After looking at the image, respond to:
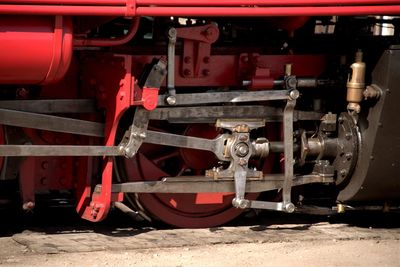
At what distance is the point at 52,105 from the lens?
18.7ft

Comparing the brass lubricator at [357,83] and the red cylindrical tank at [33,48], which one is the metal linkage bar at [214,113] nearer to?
the brass lubricator at [357,83]

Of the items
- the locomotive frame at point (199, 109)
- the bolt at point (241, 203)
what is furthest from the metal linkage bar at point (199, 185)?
the bolt at point (241, 203)

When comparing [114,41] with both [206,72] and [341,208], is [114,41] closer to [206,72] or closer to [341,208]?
[206,72]

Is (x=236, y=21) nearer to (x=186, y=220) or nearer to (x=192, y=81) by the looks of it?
(x=192, y=81)

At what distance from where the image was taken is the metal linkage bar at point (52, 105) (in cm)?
557

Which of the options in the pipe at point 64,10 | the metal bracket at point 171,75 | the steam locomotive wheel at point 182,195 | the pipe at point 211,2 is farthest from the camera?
the steam locomotive wheel at point 182,195

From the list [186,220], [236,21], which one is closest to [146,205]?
[186,220]

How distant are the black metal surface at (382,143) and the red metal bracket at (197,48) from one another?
1.18 metres

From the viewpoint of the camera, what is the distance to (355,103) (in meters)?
Answer: 6.14

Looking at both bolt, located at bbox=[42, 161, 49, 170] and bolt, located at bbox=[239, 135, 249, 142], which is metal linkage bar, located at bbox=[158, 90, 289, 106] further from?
bolt, located at bbox=[42, 161, 49, 170]

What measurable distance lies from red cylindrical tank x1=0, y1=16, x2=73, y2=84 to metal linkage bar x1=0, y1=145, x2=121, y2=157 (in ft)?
1.44

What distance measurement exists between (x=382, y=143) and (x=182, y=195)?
1.49 meters

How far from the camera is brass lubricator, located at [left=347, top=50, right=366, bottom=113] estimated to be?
19.9ft

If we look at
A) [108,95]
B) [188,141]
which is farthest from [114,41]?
[188,141]
